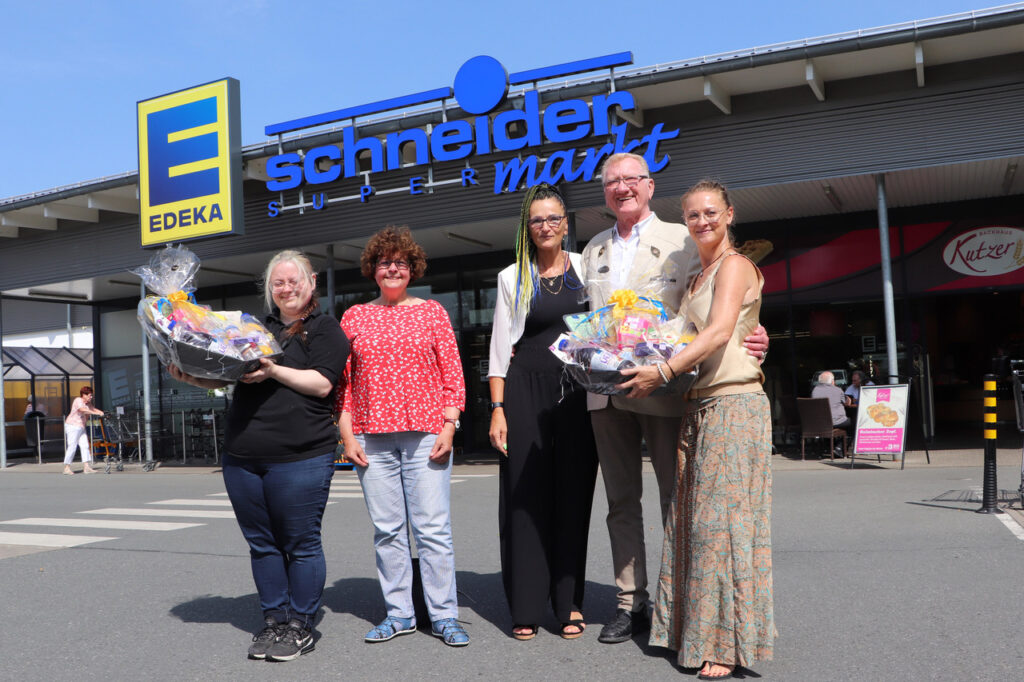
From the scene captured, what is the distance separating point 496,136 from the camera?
13133 millimetres

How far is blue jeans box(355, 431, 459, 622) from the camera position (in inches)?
160

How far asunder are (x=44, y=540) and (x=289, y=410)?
506 cm

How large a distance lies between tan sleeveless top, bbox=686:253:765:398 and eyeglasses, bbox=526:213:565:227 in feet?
2.70

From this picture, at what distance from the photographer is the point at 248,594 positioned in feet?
16.8

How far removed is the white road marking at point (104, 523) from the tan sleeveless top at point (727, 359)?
6.28 m

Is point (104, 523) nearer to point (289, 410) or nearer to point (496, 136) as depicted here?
point (289, 410)

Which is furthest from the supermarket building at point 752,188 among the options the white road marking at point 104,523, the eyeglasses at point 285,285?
the eyeglasses at point 285,285

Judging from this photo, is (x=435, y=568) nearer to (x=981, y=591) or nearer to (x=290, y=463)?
(x=290, y=463)

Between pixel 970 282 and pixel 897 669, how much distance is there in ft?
40.7

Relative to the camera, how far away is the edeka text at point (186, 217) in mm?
15133

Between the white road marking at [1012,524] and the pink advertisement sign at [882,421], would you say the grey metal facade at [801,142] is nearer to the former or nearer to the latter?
the pink advertisement sign at [882,421]

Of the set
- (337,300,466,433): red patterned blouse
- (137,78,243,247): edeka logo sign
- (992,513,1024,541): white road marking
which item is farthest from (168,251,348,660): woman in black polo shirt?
(137,78,243,247): edeka logo sign

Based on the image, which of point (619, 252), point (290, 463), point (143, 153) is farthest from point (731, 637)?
point (143, 153)

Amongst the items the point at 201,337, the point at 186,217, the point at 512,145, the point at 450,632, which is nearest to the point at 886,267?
the point at 512,145
